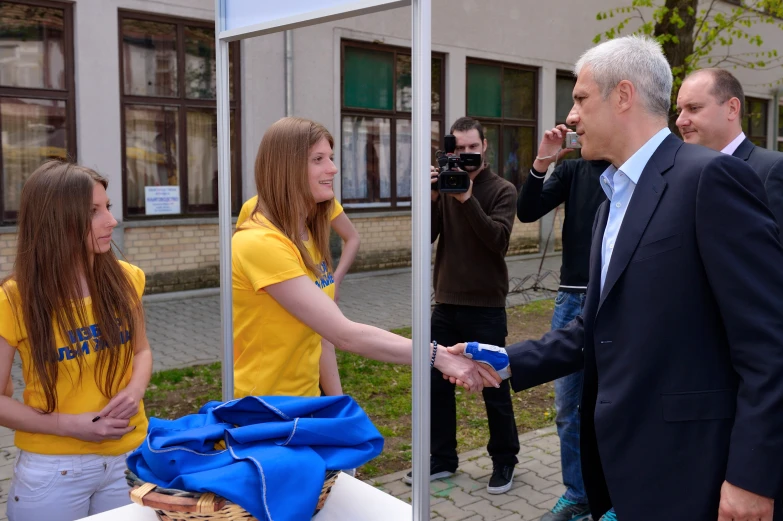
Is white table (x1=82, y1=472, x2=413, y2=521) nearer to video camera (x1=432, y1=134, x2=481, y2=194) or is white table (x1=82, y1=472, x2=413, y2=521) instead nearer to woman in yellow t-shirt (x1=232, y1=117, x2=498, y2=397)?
woman in yellow t-shirt (x1=232, y1=117, x2=498, y2=397)

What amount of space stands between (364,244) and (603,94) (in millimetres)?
10644

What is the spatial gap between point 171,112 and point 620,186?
961 cm

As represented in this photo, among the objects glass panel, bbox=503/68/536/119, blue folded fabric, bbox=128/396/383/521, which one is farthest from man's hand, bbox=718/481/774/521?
glass panel, bbox=503/68/536/119

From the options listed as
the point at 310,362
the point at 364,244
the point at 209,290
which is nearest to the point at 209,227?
the point at 209,290

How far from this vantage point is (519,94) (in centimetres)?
1537

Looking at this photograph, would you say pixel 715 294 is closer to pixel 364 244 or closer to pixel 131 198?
pixel 131 198

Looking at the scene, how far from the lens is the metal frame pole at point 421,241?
2094 millimetres

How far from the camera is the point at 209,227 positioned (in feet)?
36.5

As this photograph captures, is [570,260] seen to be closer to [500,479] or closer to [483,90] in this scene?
[500,479]

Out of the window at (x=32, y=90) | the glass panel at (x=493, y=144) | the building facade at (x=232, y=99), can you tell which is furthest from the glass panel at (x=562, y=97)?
the window at (x=32, y=90)

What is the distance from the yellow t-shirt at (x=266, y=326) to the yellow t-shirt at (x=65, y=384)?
1.58ft

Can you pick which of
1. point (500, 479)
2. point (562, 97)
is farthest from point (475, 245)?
point (562, 97)

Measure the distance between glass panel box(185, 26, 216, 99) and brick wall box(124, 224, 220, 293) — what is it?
1949 mm

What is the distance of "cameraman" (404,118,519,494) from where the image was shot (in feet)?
14.8
